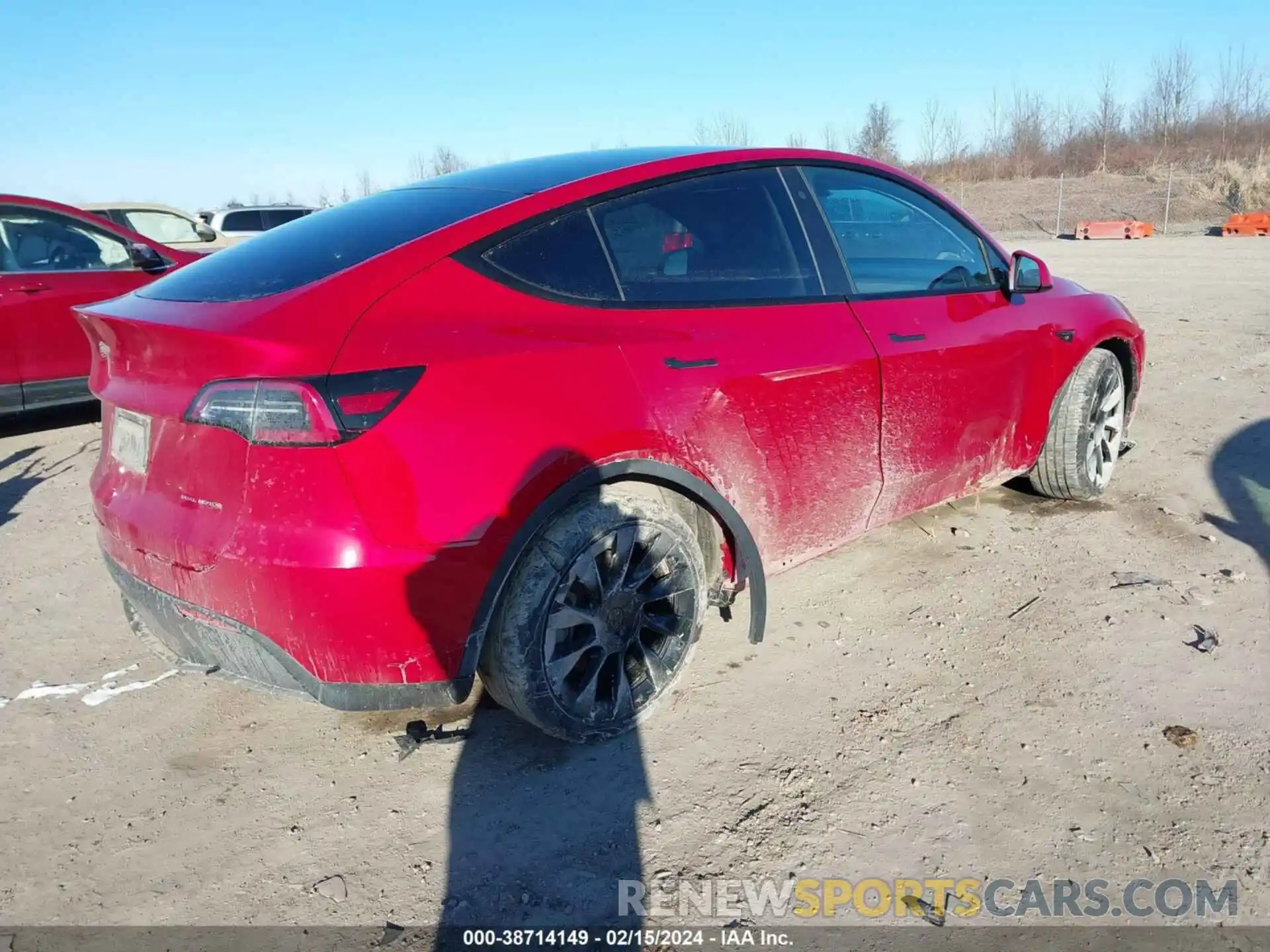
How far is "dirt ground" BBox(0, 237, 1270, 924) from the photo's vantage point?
2340 mm

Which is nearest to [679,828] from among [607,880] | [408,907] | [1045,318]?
[607,880]

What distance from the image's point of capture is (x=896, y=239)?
12.3 ft

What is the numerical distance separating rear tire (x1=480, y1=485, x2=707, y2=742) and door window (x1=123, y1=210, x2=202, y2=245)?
40.2 ft

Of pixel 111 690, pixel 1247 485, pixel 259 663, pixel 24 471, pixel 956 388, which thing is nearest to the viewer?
pixel 259 663

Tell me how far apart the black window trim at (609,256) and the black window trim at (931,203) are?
0.11 m

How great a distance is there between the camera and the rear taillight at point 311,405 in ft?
7.31

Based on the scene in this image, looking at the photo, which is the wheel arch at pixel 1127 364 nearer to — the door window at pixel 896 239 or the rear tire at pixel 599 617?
the door window at pixel 896 239

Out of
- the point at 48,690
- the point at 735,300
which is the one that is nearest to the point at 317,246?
the point at 735,300

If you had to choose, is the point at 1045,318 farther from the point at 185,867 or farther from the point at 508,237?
the point at 185,867

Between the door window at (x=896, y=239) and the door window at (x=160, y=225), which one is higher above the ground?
the door window at (x=160, y=225)

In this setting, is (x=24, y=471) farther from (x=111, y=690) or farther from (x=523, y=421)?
(x=523, y=421)

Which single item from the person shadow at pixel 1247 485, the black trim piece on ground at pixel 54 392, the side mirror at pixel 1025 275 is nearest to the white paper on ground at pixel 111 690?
the side mirror at pixel 1025 275

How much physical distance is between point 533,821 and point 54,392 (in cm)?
571

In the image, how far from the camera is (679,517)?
9.55ft
